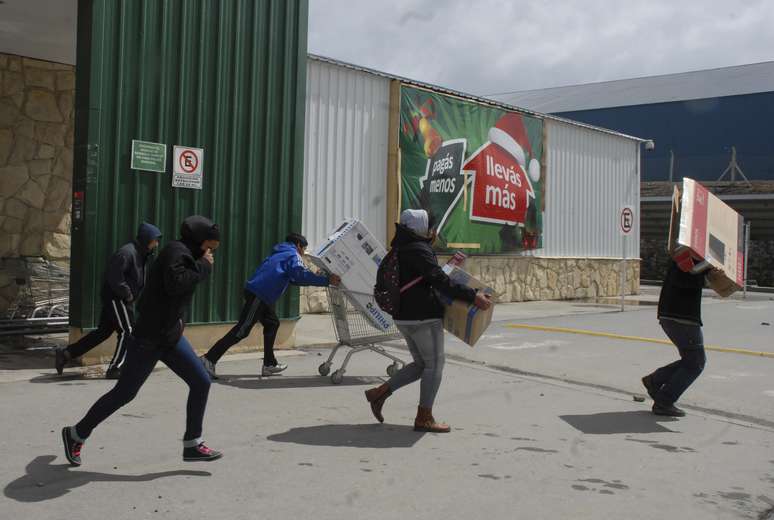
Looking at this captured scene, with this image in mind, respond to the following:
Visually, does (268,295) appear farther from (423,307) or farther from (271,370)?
(423,307)

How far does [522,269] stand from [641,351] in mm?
8958

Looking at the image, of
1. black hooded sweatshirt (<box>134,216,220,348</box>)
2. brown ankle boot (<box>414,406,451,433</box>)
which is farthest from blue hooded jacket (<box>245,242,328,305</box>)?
black hooded sweatshirt (<box>134,216,220,348</box>)

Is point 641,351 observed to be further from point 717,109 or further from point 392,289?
point 717,109

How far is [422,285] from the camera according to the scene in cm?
637

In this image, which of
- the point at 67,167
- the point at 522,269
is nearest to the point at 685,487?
the point at 67,167

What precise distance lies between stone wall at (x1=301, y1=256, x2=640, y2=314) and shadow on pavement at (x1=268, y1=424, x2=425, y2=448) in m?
11.2

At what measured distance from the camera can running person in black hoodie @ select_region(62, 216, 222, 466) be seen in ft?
16.6

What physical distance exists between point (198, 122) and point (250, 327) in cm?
269

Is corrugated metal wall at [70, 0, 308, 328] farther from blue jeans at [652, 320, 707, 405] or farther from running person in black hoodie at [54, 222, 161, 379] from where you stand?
blue jeans at [652, 320, 707, 405]

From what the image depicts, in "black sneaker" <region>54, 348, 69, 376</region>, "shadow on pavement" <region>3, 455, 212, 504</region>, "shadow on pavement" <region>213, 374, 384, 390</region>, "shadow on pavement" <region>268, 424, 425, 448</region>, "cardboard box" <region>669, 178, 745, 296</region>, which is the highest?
"cardboard box" <region>669, 178, 745, 296</region>

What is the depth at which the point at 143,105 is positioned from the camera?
9055 millimetres

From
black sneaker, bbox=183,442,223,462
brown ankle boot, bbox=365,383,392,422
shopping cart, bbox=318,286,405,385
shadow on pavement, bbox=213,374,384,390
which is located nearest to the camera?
black sneaker, bbox=183,442,223,462

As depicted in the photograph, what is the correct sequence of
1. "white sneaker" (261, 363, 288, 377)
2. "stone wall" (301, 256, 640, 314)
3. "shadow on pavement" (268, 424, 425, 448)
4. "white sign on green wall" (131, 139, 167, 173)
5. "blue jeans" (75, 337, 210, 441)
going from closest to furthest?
"blue jeans" (75, 337, 210, 441) < "shadow on pavement" (268, 424, 425, 448) < "white sneaker" (261, 363, 288, 377) < "white sign on green wall" (131, 139, 167, 173) < "stone wall" (301, 256, 640, 314)

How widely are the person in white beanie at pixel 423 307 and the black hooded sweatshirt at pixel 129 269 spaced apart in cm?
292
